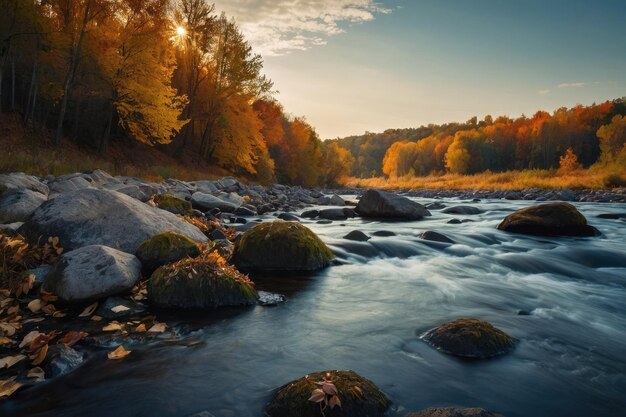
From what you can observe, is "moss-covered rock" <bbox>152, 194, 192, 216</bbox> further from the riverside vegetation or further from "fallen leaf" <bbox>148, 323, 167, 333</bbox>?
"fallen leaf" <bbox>148, 323, 167, 333</bbox>

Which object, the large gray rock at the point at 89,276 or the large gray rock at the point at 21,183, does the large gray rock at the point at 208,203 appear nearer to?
the large gray rock at the point at 21,183

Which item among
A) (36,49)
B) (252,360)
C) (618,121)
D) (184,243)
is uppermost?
(618,121)

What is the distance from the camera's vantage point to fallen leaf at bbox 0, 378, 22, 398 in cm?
265

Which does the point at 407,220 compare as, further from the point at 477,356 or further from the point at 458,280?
the point at 477,356

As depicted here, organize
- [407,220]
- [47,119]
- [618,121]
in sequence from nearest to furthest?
[407,220]
[47,119]
[618,121]

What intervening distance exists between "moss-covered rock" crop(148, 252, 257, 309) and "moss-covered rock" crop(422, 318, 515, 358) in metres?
2.12

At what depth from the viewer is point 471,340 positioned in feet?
12.0

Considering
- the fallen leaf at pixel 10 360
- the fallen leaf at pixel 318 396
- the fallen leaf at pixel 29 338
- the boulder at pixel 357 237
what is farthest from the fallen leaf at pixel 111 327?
the boulder at pixel 357 237

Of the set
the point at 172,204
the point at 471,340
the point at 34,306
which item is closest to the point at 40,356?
the point at 34,306

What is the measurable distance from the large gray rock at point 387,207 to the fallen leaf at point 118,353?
12.1 m

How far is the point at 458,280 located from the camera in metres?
6.45

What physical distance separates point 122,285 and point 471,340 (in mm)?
3609

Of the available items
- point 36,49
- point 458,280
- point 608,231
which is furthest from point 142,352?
point 36,49

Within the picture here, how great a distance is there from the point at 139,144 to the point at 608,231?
26897 mm
